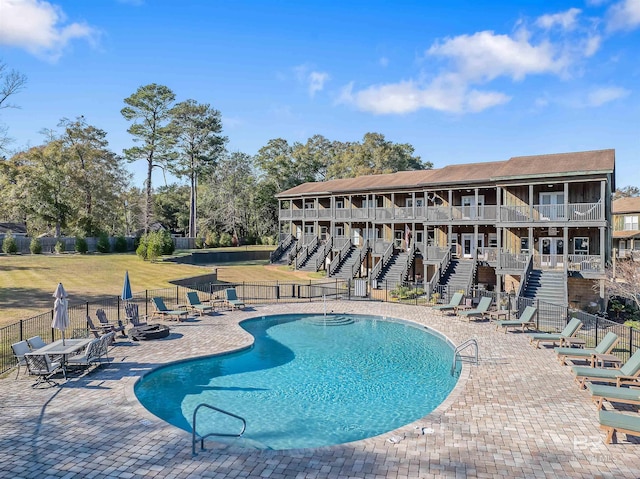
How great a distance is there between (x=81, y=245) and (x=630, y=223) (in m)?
58.7

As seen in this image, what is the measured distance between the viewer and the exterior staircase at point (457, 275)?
84.9 feet

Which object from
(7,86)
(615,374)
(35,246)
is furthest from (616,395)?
(35,246)

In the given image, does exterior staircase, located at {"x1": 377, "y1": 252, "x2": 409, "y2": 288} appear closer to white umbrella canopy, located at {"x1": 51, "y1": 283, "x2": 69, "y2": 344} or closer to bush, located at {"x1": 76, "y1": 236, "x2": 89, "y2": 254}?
white umbrella canopy, located at {"x1": 51, "y1": 283, "x2": 69, "y2": 344}

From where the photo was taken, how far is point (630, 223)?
46.0 m

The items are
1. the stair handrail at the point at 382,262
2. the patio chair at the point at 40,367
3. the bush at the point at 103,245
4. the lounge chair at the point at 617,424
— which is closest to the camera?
the lounge chair at the point at 617,424

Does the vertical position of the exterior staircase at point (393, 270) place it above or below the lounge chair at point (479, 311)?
above

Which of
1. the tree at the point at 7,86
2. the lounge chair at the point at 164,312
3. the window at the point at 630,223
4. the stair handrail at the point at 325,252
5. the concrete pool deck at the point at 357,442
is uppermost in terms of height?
the tree at the point at 7,86

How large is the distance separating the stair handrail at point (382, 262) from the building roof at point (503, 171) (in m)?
5.25

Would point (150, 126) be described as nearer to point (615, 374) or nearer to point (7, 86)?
point (7, 86)

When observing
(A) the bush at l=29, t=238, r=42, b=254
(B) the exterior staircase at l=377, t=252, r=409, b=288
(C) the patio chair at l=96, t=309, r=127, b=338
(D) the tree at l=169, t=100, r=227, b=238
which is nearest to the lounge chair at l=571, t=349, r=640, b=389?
(C) the patio chair at l=96, t=309, r=127, b=338

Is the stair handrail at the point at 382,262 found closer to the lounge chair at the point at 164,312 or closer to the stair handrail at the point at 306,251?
the stair handrail at the point at 306,251

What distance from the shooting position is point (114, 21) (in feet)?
54.5

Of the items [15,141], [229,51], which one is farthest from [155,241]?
[229,51]

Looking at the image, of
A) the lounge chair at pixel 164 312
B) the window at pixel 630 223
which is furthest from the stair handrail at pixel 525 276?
the window at pixel 630 223
